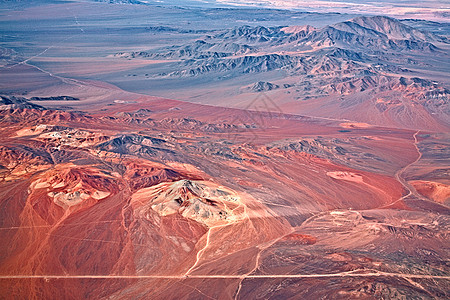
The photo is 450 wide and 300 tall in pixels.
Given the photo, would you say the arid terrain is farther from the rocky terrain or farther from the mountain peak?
the mountain peak

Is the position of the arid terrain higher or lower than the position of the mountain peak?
lower

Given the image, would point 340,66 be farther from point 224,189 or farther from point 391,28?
point 224,189

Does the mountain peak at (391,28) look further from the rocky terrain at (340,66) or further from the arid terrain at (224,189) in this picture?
the arid terrain at (224,189)

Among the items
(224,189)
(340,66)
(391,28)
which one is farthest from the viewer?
(391,28)

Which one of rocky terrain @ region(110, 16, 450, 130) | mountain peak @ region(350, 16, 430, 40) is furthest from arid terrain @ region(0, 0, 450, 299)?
mountain peak @ region(350, 16, 430, 40)

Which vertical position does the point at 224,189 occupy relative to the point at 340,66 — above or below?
above

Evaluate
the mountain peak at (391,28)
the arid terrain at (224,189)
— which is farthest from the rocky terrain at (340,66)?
the arid terrain at (224,189)

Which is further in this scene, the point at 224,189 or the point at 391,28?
the point at 391,28

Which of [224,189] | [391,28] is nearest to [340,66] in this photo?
[391,28]

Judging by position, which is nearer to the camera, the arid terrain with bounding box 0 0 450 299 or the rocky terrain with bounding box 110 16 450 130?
the arid terrain with bounding box 0 0 450 299
